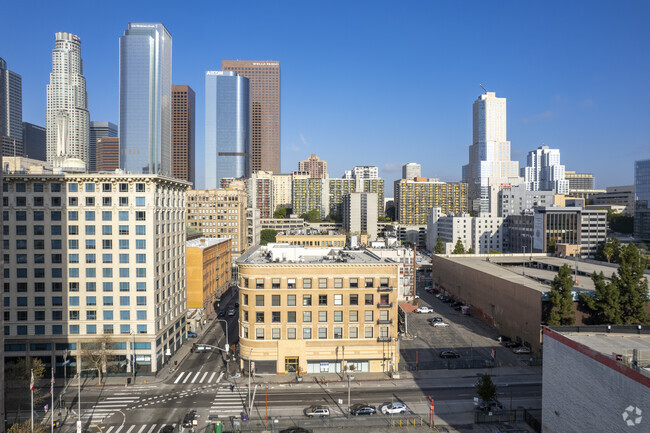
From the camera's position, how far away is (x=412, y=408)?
172 feet

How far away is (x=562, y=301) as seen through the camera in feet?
224

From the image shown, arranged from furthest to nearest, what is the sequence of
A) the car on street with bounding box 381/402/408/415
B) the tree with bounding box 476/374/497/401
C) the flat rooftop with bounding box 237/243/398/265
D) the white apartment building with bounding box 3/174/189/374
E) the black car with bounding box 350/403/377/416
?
1. the flat rooftop with bounding box 237/243/398/265
2. the white apartment building with bounding box 3/174/189/374
3. the car on street with bounding box 381/402/408/415
4. the black car with bounding box 350/403/377/416
5. the tree with bounding box 476/374/497/401

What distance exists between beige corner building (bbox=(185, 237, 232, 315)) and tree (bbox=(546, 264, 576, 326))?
62.7 meters

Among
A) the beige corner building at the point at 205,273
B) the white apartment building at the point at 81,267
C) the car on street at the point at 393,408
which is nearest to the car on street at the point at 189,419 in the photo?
the white apartment building at the point at 81,267

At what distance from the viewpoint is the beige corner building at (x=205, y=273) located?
91625 millimetres

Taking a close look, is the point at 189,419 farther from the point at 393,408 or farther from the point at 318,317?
the point at 393,408

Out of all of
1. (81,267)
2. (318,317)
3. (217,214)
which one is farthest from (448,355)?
(217,214)

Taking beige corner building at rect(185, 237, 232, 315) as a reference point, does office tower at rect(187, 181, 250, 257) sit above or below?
above

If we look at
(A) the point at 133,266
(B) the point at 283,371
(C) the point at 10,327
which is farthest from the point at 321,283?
(C) the point at 10,327

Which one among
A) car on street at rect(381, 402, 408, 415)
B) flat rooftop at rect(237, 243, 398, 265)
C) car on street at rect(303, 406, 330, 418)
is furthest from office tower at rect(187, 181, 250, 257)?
car on street at rect(381, 402, 408, 415)

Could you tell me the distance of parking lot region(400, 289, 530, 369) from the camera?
69188 mm

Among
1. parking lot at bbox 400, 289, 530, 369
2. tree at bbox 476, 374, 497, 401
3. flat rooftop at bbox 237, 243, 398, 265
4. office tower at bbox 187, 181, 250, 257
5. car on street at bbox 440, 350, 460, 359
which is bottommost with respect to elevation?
parking lot at bbox 400, 289, 530, 369

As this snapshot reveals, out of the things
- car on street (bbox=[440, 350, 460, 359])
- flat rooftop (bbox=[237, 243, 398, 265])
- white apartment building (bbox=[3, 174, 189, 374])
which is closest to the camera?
white apartment building (bbox=[3, 174, 189, 374])

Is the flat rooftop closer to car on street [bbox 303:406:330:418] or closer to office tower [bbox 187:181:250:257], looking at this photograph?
car on street [bbox 303:406:330:418]
